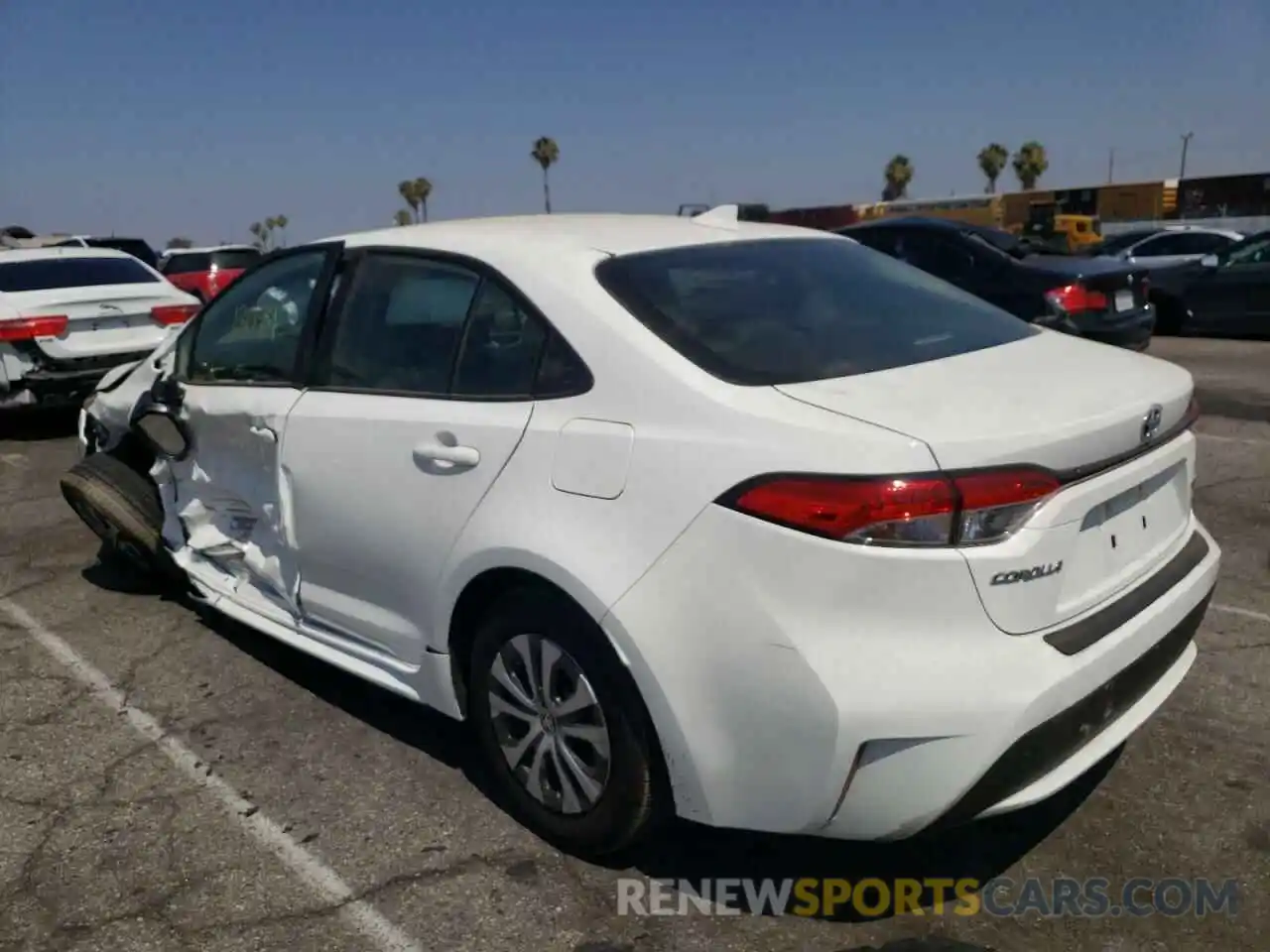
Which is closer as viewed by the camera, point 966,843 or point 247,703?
point 966,843

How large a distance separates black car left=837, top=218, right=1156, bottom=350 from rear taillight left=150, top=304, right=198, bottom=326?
6332mm

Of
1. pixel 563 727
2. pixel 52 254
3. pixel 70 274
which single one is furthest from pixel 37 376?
pixel 563 727

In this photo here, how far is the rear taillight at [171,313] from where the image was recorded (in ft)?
30.2

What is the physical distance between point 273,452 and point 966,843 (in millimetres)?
2478

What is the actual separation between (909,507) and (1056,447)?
39 cm

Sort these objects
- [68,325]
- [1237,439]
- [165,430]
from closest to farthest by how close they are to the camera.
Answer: [165,430]
[1237,439]
[68,325]

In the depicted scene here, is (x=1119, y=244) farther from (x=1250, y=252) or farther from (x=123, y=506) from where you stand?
(x=123, y=506)

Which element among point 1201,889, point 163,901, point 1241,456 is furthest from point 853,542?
point 1241,456

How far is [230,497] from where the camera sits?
13.7 ft

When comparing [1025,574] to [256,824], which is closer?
[1025,574]

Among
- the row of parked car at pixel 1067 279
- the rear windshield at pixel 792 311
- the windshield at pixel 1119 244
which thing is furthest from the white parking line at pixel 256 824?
the windshield at pixel 1119 244

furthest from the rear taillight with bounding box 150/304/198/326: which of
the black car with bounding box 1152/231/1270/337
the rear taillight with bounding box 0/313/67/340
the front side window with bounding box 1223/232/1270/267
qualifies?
the front side window with bounding box 1223/232/1270/267

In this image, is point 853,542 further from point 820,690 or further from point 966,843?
point 966,843

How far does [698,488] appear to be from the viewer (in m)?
2.46
